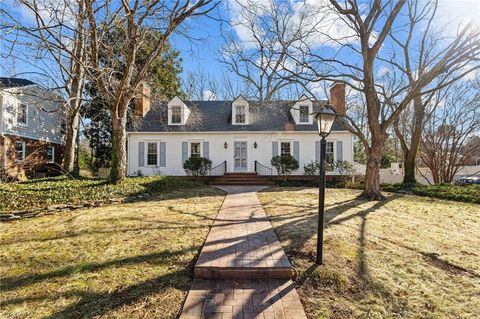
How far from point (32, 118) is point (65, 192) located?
1274 cm

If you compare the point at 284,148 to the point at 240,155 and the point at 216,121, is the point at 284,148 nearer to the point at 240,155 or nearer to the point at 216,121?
the point at 240,155

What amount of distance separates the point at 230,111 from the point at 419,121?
447 inches

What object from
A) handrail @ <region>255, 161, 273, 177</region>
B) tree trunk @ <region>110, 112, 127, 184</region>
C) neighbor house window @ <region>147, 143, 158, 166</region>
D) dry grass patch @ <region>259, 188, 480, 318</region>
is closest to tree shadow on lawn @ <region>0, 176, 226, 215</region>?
tree trunk @ <region>110, 112, 127, 184</region>

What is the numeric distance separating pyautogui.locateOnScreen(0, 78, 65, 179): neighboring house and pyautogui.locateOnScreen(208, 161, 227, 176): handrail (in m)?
8.52

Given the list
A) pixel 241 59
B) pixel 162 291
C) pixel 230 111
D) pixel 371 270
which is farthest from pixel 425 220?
pixel 230 111

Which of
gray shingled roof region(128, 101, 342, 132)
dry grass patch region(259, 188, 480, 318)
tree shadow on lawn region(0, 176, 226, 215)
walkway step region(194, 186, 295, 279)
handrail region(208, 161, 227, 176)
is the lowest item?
dry grass patch region(259, 188, 480, 318)

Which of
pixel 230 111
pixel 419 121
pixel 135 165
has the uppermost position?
pixel 230 111

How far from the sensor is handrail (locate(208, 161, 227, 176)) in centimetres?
1579

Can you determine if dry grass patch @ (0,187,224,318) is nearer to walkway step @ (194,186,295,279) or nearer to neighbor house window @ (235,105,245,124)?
walkway step @ (194,186,295,279)

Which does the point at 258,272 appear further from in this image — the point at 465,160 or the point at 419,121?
the point at 465,160

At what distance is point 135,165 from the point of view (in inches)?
636

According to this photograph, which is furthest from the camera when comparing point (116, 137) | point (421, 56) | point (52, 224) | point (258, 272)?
point (421, 56)

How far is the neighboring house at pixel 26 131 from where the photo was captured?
14086 millimetres

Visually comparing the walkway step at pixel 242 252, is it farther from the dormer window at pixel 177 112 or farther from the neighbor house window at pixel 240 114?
the dormer window at pixel 177 112
